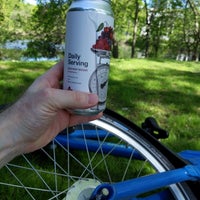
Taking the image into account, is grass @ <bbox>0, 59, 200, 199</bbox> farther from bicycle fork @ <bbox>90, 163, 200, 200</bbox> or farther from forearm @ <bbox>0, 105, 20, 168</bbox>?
forearm @ <bbox>0, 105, 20, 168</bbox>

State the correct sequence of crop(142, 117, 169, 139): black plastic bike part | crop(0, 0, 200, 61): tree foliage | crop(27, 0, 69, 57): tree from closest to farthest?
crop(142, 117, 169, 139): black plastic bike part < crop(27, 0, 69, 57): tree < crop(0, 0, 200, 61): tree foliage

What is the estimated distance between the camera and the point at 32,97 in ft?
4.88

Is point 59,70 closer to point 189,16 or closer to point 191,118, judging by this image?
point 191,118

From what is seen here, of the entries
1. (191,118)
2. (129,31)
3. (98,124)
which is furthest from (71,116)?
(129,31)

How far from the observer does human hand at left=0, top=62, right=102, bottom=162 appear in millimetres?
1397

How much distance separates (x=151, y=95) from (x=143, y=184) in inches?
140

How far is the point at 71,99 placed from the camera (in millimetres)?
1387

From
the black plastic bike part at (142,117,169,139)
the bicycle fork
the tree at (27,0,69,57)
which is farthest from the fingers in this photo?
the tree at (27,0,69,57)

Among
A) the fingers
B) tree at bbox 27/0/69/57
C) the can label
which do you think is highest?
the can label

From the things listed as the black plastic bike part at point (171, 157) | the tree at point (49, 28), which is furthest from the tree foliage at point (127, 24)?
the black plastic bike part at point (171, 157)

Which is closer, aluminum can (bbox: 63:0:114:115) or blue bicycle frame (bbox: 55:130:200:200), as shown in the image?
aluminum can (bbox: 63:0:114:115)

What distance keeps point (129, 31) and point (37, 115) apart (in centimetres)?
3871

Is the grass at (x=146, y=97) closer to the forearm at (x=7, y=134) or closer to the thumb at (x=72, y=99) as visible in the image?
the forearm at (x=7, y=134)

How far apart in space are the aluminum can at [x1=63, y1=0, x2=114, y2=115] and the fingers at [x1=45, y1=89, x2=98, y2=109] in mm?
31
